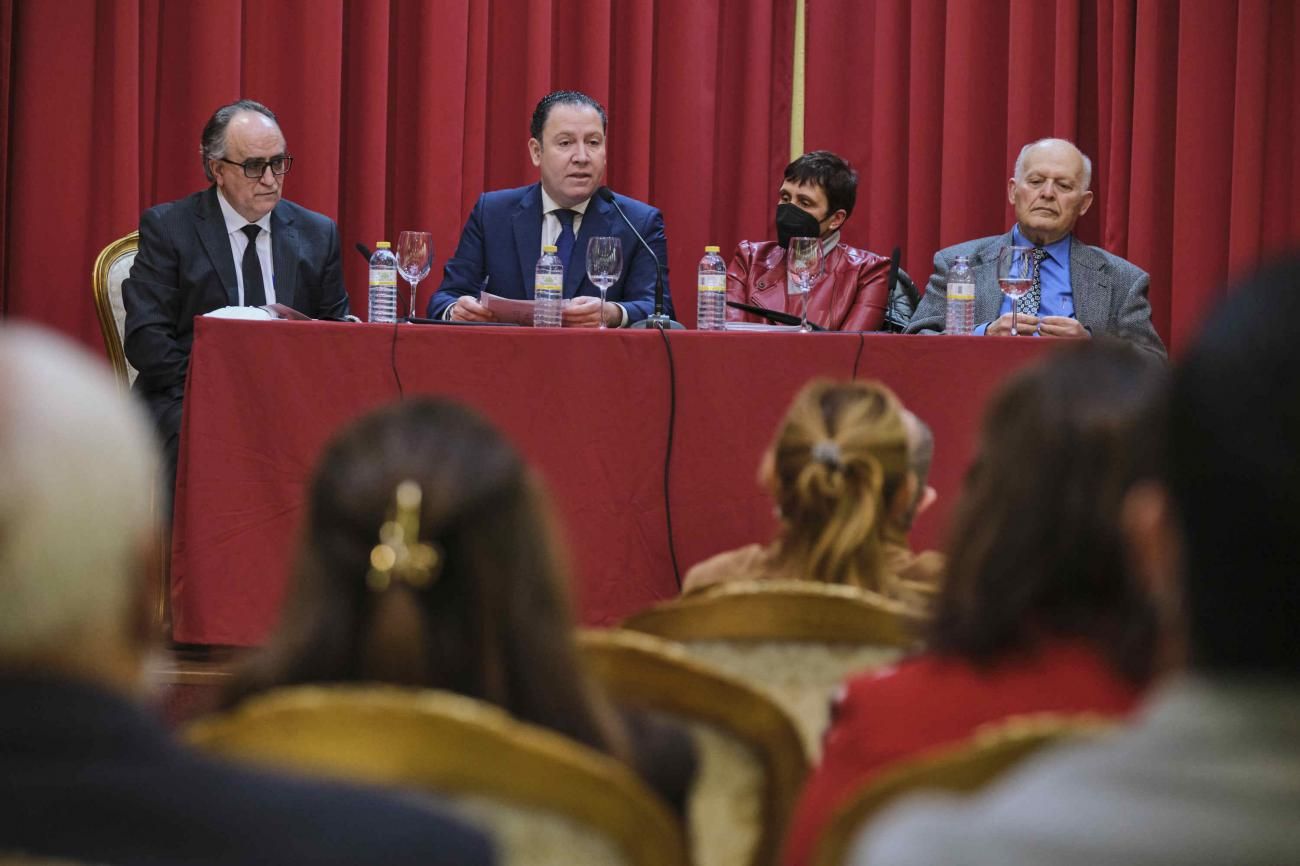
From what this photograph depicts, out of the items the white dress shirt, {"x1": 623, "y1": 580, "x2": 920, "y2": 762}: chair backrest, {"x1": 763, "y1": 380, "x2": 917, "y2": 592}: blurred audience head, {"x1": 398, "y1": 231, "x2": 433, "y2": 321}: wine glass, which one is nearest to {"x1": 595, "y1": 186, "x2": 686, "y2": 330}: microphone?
{"x1": 398, "y1": 231, "x2": 433, "y2": 321}: wine glass

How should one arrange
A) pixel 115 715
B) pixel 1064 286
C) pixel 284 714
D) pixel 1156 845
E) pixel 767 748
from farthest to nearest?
pixel 1064 286 < pixel 767 748 < pixel 284 714 < pixel 115 715 < pixel 1156 845

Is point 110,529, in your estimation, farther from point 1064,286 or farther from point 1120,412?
point 1064,286

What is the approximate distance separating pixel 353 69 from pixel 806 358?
2.46m

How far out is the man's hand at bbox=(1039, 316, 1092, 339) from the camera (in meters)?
3.74

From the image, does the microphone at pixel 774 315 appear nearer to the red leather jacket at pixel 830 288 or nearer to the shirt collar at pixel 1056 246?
the red leather jacket at pixel 830 288

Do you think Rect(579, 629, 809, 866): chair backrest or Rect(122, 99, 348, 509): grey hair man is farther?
Rect(122, 99, 348, 509): grey hair man

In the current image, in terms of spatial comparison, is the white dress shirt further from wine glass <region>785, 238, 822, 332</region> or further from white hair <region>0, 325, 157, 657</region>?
white hair <region>0, 325, 157, 657</region>

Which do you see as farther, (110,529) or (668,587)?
(668,587)

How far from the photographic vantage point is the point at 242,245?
429 cm

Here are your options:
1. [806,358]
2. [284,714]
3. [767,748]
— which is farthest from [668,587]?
[284,714]

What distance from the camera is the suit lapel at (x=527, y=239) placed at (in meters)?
4.45

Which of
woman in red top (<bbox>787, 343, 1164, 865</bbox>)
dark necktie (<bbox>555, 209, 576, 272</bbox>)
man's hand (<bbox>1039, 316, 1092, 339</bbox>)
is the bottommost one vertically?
woman in red top (<bbox>787, 343, 1164, 865</bbox>)

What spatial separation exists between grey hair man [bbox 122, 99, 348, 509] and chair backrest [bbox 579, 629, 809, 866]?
9.53 feet

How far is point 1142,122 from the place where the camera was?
524cm
